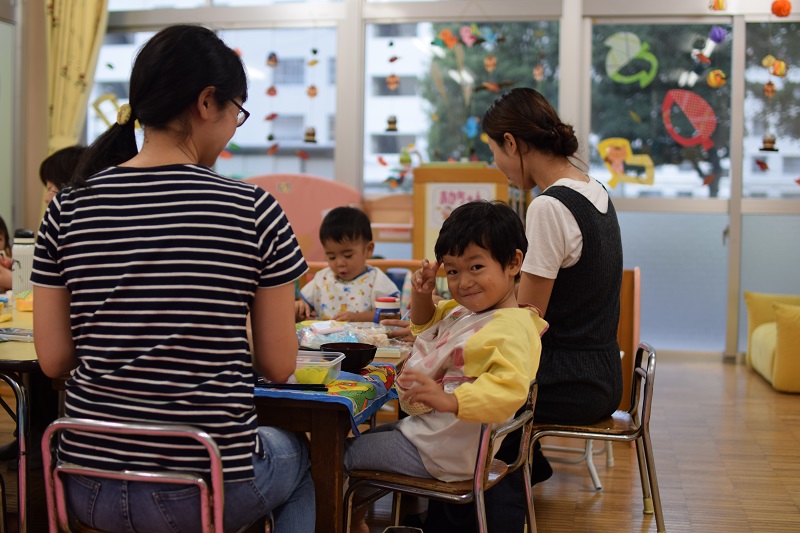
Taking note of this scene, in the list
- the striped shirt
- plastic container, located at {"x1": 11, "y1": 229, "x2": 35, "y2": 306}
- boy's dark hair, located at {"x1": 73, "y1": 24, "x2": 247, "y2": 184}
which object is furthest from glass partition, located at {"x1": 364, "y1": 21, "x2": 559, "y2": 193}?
the striped shirt

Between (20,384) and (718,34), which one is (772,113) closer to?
(718,34)

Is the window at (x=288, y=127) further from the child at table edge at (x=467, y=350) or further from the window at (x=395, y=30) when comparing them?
the child at table edge at (x=467, y=350)

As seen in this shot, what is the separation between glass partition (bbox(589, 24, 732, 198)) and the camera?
579 centimetres

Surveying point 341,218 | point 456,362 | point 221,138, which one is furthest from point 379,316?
point 221,138

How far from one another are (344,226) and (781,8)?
12.4 feet

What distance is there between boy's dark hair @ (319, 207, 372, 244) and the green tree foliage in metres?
2.84

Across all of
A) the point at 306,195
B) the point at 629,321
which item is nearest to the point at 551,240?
the point at 629,321

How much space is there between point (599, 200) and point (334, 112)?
163 inches

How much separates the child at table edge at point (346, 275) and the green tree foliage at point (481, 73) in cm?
280

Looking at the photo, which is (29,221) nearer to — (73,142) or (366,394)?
(73,142)

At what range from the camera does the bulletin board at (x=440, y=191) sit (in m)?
4.97

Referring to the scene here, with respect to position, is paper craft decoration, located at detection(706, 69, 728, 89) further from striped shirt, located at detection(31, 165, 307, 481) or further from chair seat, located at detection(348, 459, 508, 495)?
striped shirt, located at detection(31, 165, 307, 481)

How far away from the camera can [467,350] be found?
65.9 inches

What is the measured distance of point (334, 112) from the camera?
244 inches
